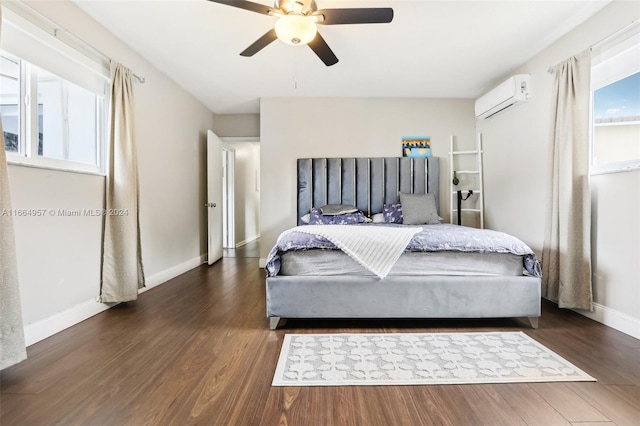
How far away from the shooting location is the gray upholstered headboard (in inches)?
166

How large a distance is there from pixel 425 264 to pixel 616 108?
75.4 inches

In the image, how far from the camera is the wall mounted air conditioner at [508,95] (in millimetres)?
3170

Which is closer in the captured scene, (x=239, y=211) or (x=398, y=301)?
(x=398, y=301)

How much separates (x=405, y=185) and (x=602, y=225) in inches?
86.5

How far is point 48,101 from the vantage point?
225 centimetres

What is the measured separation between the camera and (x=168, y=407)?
133 cm

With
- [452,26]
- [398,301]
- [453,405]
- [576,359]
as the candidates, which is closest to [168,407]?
[453,405]

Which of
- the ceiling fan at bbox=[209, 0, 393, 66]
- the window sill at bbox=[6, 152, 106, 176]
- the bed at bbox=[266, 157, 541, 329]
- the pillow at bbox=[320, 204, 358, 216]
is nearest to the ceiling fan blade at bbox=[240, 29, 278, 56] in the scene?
the ceiling fan at bbox=[209, 0, 393, 66]

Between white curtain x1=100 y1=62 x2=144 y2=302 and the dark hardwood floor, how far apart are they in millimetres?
373

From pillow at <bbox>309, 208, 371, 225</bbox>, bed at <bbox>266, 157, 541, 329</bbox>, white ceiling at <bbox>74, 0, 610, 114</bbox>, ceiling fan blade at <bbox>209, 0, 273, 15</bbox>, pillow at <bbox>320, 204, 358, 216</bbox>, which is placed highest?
white ceiling at <bbox>74, 0, 610, 114</bbox>

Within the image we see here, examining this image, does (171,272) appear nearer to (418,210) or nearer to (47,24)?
(47,24)

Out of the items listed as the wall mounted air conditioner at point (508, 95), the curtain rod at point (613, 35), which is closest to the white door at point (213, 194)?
the wall mounted air conditioner at point (508, 95)

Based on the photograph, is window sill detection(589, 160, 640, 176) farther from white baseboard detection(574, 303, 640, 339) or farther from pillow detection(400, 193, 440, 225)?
pillow detection(400, 193, 440, 225)

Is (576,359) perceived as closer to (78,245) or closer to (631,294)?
(631,294)
